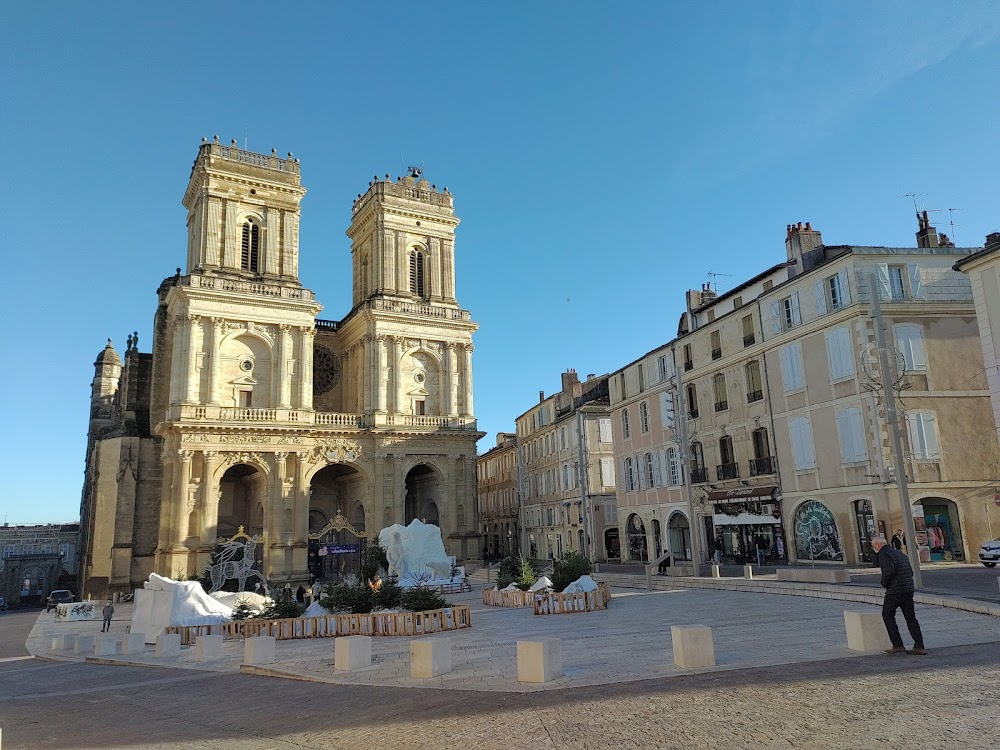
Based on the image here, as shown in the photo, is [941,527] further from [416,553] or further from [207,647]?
[207,647]

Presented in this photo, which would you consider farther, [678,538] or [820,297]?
[678,538]

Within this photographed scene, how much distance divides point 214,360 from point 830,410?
3214 cm

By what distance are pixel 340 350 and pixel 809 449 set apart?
33.5 m

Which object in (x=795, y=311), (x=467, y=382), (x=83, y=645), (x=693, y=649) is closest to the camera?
(x=693, y=649)

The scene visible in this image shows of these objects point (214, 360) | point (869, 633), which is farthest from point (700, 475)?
point (214, 360)

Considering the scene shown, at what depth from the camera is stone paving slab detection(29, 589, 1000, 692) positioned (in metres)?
9.87

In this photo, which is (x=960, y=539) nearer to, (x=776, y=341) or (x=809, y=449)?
(x=809, y=449)

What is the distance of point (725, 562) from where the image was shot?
3231 cm

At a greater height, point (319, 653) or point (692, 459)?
point (692, 459)

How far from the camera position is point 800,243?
98.0 feet

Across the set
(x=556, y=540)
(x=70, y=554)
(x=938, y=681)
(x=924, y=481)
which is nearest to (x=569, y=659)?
(x=938, y=681)

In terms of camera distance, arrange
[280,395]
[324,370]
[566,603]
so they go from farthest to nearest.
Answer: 1. [324,370]
2. [280,395]
3. [566,603]

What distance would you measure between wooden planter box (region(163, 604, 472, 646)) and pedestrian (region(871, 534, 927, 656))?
9921mm

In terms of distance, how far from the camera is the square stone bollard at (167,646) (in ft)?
51.9
